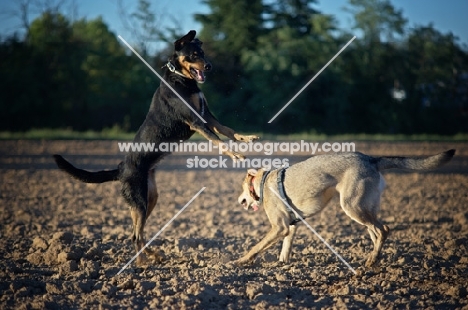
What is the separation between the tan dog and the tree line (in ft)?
75.5

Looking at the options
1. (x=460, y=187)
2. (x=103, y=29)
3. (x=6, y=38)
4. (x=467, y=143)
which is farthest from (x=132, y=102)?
(x=460, y=187)

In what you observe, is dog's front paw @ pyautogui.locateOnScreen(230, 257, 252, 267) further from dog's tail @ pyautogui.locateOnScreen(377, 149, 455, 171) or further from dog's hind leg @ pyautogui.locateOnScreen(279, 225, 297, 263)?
dog's tail @ pyautogui.locateOnScreen(377, 149, 455, 171)

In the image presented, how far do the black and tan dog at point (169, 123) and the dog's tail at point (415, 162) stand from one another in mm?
1821

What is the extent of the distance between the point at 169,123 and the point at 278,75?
1038 inches

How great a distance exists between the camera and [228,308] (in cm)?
573

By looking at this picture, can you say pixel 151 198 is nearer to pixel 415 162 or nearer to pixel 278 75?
pixel 415 162

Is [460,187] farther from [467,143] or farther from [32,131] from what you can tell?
[32,131]

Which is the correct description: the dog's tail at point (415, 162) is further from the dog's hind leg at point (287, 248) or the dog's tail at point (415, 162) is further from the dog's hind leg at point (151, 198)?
the dog's hind leg at point (151, 198)

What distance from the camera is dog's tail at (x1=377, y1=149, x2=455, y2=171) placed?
7258 millimetres

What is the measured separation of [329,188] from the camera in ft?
24.9

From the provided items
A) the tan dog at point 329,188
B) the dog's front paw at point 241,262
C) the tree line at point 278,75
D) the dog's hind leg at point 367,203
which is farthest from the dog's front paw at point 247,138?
the tree line at point 278,75

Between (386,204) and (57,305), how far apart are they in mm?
8511

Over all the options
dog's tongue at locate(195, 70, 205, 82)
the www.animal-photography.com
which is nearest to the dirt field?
the www.animal-photography.com

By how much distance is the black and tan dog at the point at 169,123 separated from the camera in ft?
25.7
